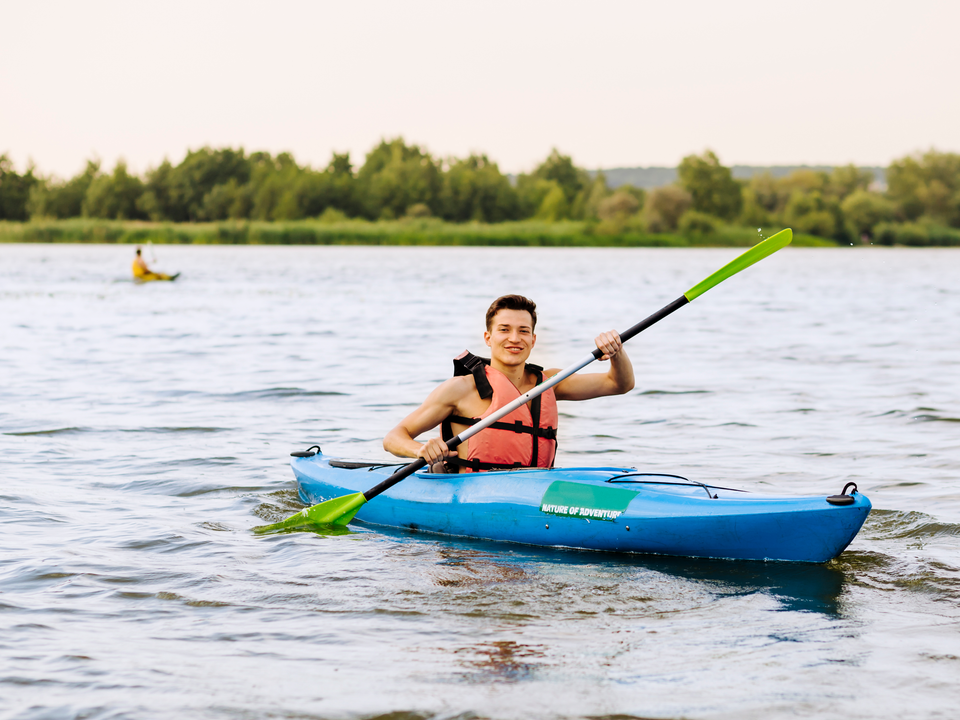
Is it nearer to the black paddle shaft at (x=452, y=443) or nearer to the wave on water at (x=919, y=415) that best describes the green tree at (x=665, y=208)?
the wave on water at (x=919, y=415)

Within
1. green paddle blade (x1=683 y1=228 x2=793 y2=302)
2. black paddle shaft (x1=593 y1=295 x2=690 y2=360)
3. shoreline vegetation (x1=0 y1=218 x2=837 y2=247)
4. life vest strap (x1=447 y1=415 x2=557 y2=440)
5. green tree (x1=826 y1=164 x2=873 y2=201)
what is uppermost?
green tree (x1=826 y1=164 x2=873 y2=201)

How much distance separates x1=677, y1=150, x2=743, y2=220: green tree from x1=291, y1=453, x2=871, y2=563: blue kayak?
64012 millimetres

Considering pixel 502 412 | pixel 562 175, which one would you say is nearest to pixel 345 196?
pixel 562 175

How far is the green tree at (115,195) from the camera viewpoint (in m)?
73.1

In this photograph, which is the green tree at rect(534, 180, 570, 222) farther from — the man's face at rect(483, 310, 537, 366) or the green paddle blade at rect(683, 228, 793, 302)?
the man's face at rect(483, 310, 537, 366)

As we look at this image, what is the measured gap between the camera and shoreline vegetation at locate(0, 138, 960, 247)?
5853 cm

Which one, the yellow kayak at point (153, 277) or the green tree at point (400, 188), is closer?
the yellow kayak at point (153, 277)

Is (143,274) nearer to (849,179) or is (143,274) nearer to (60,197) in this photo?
(60,197)

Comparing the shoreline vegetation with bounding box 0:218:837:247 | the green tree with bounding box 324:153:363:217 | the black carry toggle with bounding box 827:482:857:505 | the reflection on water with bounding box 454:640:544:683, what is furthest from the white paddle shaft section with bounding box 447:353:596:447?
the green tree with bounding box 324:153:363:217

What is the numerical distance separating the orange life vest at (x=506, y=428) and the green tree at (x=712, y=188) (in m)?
63.9

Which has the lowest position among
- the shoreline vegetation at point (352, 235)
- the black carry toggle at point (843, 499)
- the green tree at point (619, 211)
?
the black carry toggle at point (843, 499)

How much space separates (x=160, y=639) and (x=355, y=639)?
67 centimetres

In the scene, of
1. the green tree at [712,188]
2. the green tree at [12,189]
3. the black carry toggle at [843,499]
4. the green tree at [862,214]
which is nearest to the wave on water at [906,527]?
the black carry toggle at [843,499]

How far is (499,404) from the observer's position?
4.88m
